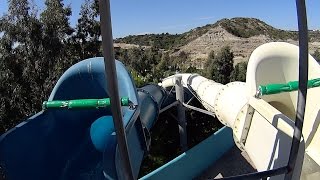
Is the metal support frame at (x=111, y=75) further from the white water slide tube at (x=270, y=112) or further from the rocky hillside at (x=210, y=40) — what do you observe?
the rocky hillside at (x=210, y=40)

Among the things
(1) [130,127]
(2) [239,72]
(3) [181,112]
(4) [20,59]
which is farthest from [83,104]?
(2) [239,72]

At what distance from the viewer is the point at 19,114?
8.38 meters

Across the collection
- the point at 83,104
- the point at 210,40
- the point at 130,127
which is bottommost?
the point at 130,127

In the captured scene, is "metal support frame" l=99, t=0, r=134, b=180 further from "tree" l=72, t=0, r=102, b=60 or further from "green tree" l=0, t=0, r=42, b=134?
"tree" l=72, t=0, r=102, b=60

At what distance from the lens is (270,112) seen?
2.10 m

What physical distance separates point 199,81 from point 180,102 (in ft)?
2.10

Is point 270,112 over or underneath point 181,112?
over

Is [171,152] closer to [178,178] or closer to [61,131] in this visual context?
[178,178]

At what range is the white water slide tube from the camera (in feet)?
7.00

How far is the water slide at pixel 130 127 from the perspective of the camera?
253 cm

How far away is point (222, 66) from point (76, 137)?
10.8 metres

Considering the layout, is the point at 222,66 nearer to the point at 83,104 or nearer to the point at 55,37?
the point at 55,37


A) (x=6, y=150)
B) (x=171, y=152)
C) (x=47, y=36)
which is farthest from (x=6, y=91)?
(x=6, y=150)

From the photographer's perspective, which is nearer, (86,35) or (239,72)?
(86,35)
